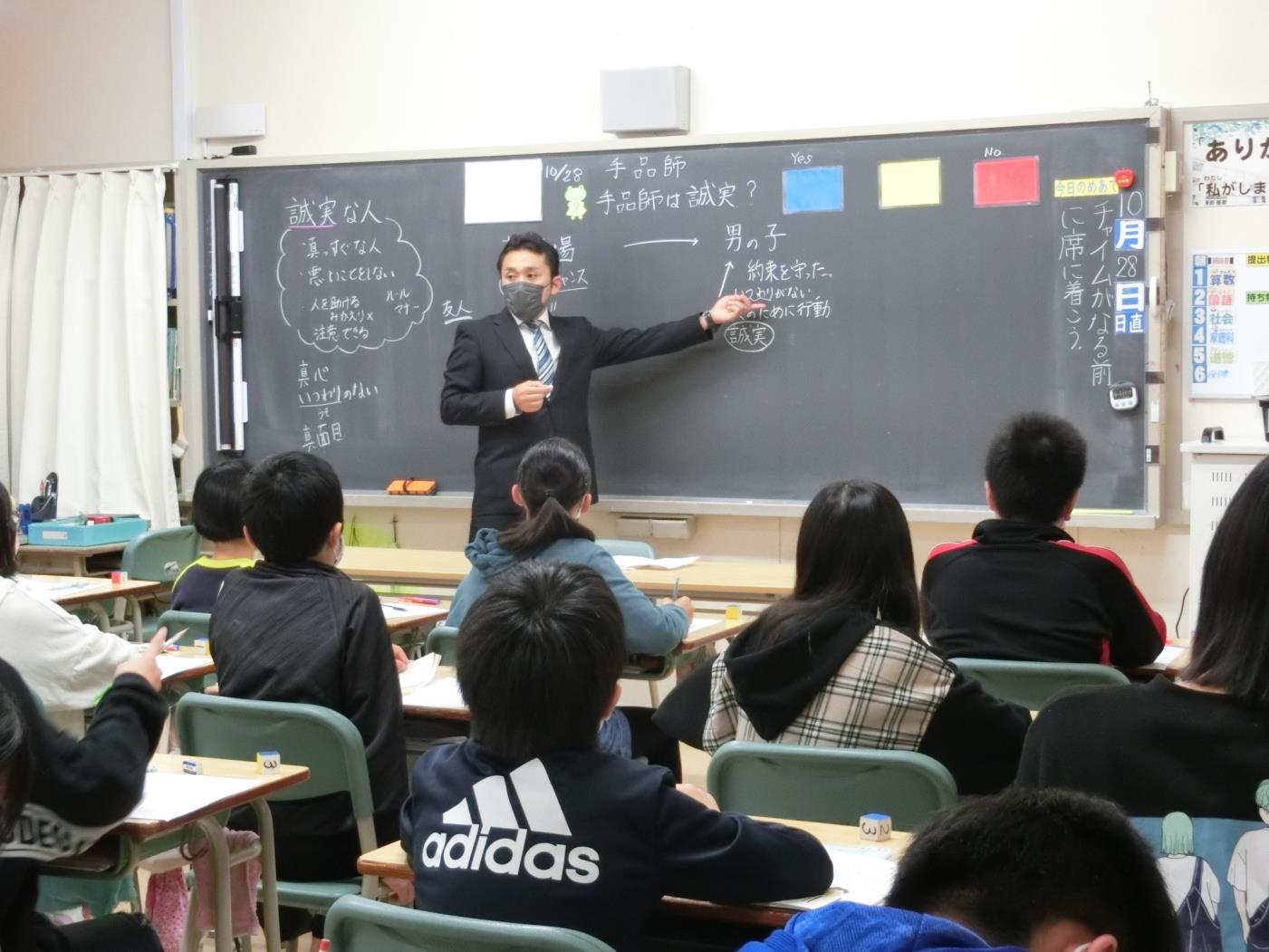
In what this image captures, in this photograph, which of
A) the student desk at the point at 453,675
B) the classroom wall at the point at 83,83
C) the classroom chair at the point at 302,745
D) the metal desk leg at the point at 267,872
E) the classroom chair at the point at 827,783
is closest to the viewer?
the classroom chair at the point at 827,783

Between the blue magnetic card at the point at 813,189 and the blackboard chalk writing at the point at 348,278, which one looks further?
the blackboard chalk writing at the point at 348,278

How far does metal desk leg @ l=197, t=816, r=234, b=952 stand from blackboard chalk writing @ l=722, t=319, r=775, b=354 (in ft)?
10.5

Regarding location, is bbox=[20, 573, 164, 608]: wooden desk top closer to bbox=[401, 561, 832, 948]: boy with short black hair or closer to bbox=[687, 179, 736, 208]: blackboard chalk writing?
bbox=[687, 179, 736, 208]: blackboard chalk writing

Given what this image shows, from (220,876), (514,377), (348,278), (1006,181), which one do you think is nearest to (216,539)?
(514,377)

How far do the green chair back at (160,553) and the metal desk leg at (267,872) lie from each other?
267 cm

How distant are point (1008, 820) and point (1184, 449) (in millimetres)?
3916

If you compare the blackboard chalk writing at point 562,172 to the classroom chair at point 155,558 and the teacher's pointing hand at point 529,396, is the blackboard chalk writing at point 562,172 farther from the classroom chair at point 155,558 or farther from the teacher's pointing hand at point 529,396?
the classroom chair at point 155,558

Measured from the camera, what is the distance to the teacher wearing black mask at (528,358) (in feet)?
16.8

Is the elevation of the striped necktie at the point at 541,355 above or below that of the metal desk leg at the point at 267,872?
above

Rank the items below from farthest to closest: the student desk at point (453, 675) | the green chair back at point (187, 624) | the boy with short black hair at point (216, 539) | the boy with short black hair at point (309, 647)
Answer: the boy with short black hair at point (216, 539) → the green chair back at point (187, 624) → the student desk at point (453, 675) → the boy with short black hair at point (309, 647)

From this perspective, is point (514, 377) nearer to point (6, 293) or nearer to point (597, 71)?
point (597, 71)

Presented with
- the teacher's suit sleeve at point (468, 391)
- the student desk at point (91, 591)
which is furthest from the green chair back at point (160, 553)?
the teacher's suit sleeve at point (468, 391)

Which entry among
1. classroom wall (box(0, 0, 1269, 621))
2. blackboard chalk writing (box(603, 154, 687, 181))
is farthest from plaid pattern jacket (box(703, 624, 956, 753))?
blackboard chalk writing (box(603, 154, 687, 181))

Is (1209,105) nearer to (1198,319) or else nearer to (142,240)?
(1198,319)
